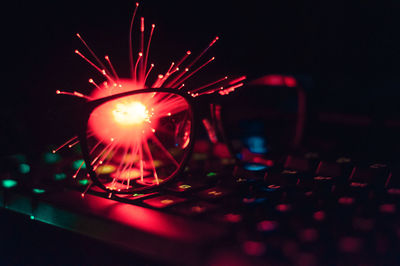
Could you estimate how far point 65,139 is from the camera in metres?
0.81

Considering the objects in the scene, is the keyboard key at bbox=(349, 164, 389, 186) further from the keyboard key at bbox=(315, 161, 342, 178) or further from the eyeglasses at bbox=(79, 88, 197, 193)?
the eyeglasses at bbox=(79, 88, 197, 193)

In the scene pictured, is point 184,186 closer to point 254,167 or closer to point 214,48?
point 254,167

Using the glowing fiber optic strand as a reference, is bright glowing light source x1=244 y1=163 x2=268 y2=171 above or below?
below

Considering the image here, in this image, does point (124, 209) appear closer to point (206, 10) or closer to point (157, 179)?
point (157, 179)

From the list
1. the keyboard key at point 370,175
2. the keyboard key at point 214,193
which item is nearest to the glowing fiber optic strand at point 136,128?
the keyboard key at point 214,193

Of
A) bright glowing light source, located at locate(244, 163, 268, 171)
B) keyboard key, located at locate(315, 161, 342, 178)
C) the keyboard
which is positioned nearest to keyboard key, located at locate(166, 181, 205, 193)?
the keyboard

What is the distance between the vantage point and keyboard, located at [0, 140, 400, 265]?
0.49 metres

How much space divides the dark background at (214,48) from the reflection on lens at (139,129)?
75mm

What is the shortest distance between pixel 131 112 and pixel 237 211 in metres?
0.33

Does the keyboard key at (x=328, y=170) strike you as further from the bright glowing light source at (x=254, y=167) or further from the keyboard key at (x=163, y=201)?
the keyboard key at (x=163, y=201)

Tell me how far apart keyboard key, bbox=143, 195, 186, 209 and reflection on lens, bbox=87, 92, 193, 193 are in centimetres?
8

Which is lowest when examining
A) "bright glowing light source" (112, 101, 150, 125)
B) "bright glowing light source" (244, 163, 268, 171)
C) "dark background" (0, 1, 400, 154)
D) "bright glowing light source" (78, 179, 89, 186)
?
"bright glowing light source" (244, 163, 268, 171)

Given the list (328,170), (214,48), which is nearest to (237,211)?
(328,170)

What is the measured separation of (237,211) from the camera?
60cm
